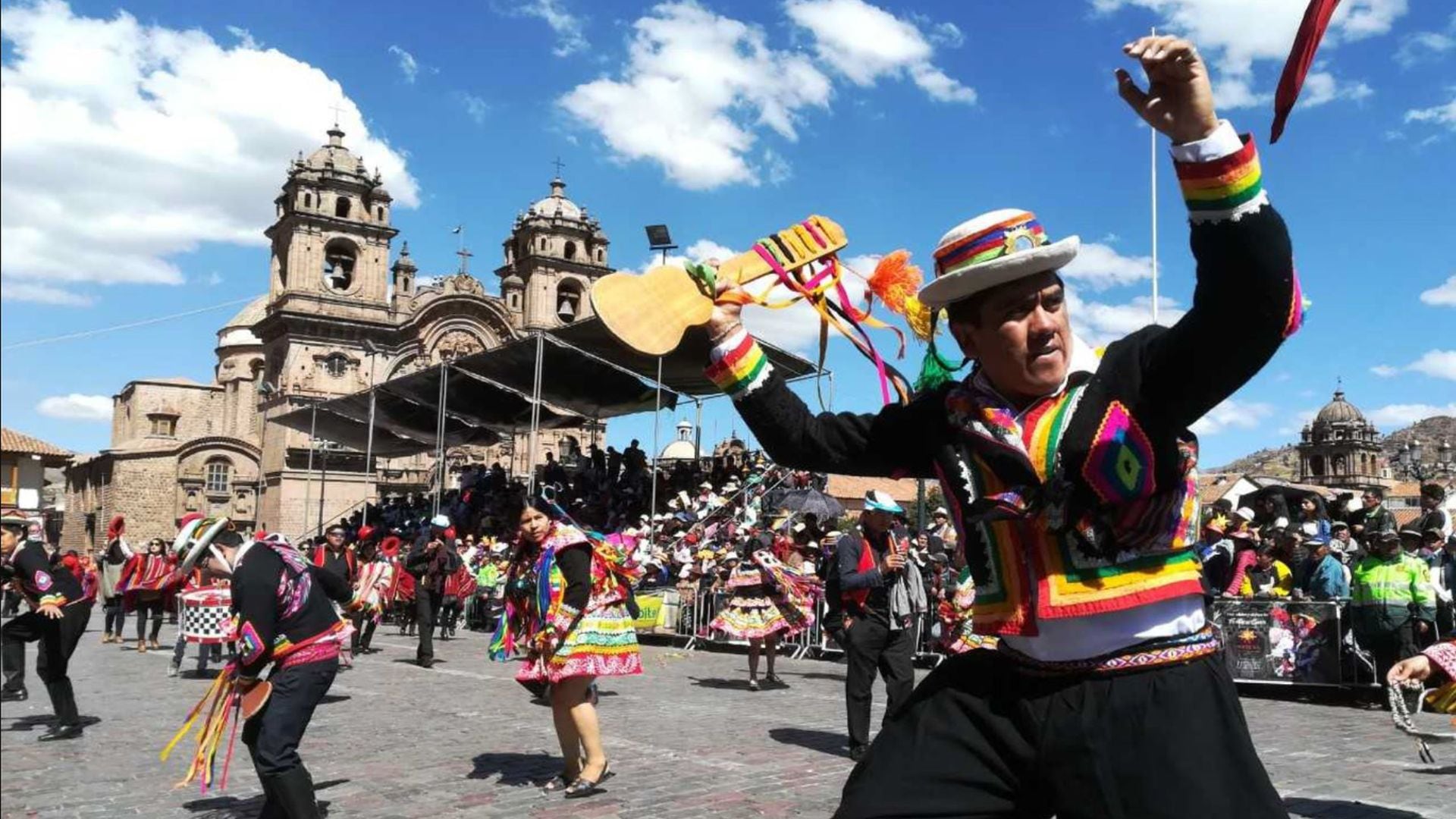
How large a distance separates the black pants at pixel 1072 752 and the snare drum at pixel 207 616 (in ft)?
39.3

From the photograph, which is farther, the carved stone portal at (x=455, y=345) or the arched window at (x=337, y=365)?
the carved stone portal at (x=455, y=345)

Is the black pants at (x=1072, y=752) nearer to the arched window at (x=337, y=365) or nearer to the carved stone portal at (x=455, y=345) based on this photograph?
the arched window at (x=337, y=365)

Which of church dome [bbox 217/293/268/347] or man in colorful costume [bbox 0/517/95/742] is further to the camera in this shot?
church dome [bbox 217/293/268/347]

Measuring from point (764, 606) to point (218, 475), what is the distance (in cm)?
5511

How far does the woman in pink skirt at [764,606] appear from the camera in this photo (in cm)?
1245

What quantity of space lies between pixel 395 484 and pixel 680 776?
165 ft

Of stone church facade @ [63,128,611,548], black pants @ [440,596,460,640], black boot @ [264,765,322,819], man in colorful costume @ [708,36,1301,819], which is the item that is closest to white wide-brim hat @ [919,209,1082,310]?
man in colorful costume @ [708,36,1301,819]

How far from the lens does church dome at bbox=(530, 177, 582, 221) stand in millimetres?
66625

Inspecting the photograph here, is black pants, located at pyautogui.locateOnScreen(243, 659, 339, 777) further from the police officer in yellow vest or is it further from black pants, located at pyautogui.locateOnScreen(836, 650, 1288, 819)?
the police officer in yellow vest

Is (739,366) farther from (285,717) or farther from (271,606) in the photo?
(271,606)

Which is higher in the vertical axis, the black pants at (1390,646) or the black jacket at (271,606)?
the black jacket at (271,606)

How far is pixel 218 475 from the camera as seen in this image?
6028 cm

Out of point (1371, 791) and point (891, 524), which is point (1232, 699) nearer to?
point (1371, 791)

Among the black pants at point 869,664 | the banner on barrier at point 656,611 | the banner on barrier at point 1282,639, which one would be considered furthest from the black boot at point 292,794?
the banner on barrier at point 656,611
